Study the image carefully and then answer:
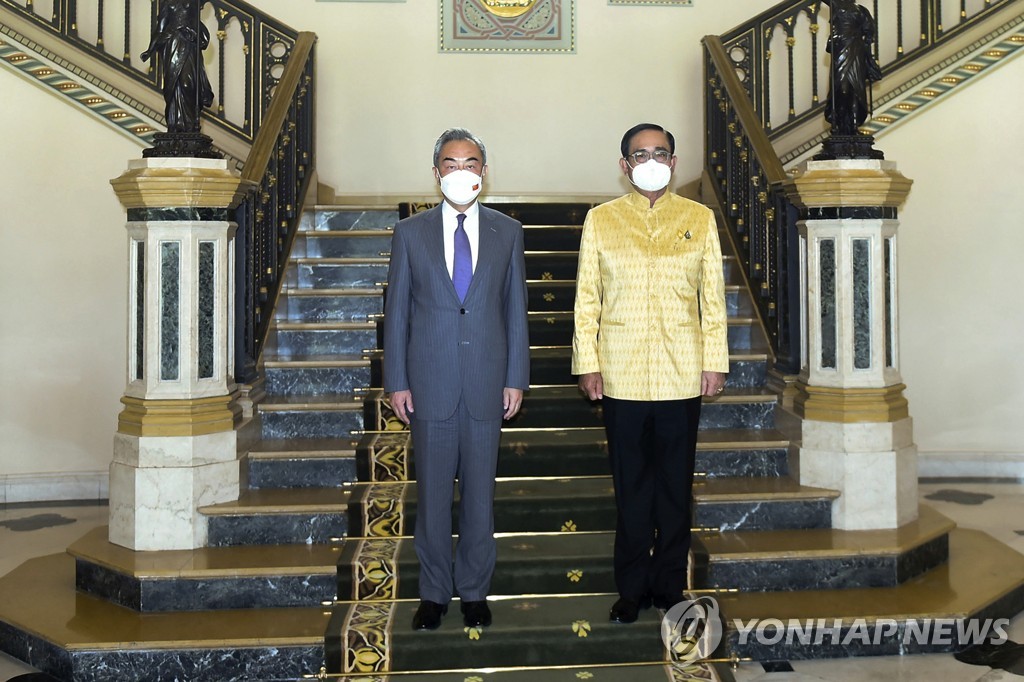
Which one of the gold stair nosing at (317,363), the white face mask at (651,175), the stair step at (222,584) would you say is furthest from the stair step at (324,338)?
the white face mask at (651,175)

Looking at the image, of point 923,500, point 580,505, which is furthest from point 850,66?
point 923,500

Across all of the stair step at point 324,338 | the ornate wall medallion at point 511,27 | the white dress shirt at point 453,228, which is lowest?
the stair step at point 324,338

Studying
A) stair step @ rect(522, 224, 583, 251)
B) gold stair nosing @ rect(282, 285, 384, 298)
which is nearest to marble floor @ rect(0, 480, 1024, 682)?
gold stair nosing @ rect(282, 285, 384, 298)

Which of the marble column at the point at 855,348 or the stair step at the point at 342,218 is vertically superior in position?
the stair step at the point at 342,218

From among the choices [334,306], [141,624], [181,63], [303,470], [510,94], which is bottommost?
[141,624]

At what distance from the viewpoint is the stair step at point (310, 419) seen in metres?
4.72

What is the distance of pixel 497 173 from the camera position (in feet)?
24.1

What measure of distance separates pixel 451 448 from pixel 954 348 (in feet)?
13.7

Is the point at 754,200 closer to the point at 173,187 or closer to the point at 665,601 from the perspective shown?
the point at 665,601

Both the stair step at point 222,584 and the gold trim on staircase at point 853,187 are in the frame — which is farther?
the gold trim on staircase at point 853,187

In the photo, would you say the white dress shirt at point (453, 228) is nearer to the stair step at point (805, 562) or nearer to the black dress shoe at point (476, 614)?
the black dress shoe at point (476, 614)

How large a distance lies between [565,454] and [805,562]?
3.48 feet

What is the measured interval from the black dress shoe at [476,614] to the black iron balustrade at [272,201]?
170cm

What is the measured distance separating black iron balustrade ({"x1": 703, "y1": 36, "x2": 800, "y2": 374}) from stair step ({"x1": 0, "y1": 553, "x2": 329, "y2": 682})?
2502 millimetres
